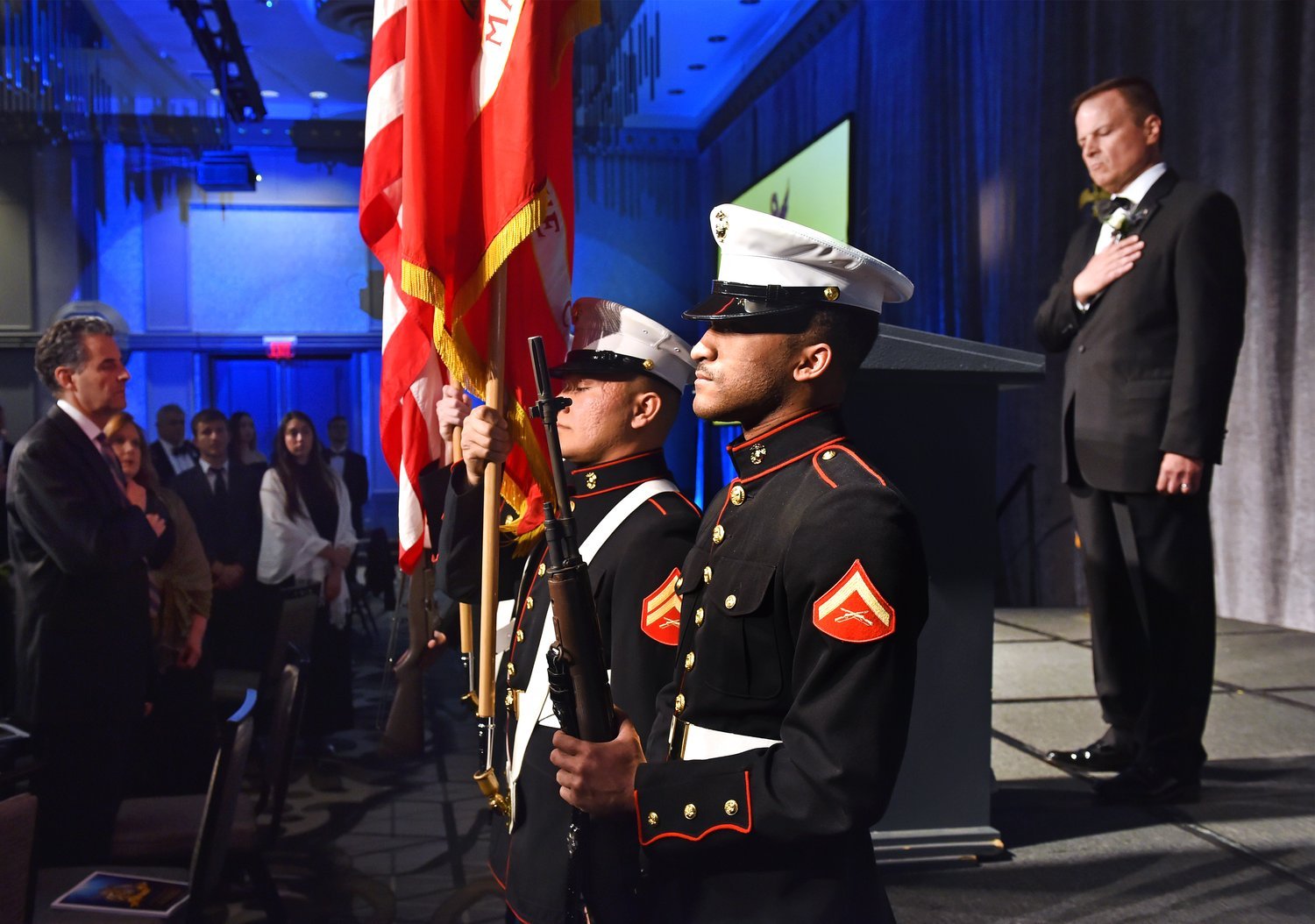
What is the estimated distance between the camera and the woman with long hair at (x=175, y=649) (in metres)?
3.70

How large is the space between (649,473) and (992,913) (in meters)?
1.21

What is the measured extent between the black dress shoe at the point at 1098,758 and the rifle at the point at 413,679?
1989 mm

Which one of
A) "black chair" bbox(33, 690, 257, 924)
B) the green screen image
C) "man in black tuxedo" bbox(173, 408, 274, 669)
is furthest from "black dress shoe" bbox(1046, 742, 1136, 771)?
the green screen image

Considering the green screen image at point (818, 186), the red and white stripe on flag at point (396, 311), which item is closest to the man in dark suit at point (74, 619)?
the red and white stripe on flag at point (396, 311)

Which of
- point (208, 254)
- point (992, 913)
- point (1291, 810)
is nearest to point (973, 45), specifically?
point (1291, 810)

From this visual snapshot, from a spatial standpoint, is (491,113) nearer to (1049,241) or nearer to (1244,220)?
(1244,220)

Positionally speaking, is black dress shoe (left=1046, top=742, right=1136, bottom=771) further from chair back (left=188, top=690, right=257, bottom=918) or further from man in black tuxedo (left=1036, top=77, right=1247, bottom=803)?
chair back (left=188, top=690, right=257, bottom=918)

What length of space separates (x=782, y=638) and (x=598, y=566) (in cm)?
60

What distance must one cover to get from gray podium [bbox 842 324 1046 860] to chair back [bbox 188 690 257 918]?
4.56 feet

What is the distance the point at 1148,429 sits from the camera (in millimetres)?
2965

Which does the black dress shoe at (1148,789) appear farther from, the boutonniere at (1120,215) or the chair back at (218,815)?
the chair back at (218,815)

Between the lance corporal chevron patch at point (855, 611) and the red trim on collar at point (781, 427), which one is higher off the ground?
the red trim on collar at point (781, 427)

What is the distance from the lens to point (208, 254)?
13984 millimetres

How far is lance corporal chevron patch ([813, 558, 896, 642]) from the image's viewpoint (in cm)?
106
